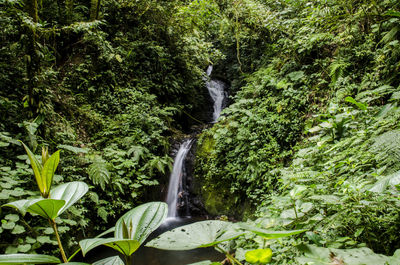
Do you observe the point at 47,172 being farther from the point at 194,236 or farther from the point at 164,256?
the point at 164,256

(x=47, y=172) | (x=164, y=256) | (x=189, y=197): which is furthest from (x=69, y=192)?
(x=189, y=197)

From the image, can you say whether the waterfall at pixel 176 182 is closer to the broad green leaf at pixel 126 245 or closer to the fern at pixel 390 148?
the fern at pixel 390 148

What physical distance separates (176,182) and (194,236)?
5.42 metres

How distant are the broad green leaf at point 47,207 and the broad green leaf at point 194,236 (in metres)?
0.31

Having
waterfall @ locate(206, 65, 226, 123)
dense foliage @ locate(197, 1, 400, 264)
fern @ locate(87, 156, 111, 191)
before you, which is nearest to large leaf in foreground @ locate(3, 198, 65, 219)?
dense foliage @ locate(197, 1, 400, 264)

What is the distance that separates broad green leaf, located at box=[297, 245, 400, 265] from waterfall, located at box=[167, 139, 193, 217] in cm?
500

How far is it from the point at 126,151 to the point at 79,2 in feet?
19.7

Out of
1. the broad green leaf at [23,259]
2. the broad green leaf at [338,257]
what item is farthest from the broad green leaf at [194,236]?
the broad green leaf at [338,257]

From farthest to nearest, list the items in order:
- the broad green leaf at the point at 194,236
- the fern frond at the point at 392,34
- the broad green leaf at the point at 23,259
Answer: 1. the fern frond at the point at 392,34
2. the broad green leaf at the point at 194,236
3. the broad green leaf at the point at 23,259

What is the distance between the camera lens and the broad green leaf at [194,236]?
626 millimetres

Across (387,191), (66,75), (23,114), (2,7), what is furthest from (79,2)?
(387,191)

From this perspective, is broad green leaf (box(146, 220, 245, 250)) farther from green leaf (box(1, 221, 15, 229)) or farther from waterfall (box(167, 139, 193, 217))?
waterfall (box(167, 139, 193, 217))

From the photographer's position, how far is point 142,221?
72cm

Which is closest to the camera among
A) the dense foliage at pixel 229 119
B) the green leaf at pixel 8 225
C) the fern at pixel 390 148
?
the fern at pixel 390 148
